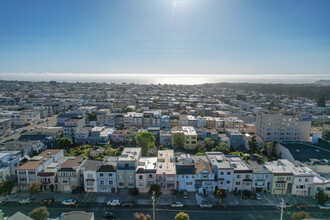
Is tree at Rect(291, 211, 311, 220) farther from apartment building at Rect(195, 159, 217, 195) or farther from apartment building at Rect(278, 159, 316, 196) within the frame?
apartment building at Rect(195, 159, 217, 195)

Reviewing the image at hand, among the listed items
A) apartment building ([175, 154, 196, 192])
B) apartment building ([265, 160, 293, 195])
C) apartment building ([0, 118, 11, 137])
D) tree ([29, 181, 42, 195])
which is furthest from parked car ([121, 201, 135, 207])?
apartment building ([0, 118, 11, 137])

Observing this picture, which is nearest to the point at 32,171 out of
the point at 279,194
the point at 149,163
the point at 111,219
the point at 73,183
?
the point at 73,183

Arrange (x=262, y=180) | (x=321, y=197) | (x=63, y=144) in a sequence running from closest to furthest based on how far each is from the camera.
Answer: (x=321, y=197), (x=262, y=180), (x=63, y=144)

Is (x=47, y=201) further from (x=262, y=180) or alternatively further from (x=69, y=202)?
(x=262, y=180)

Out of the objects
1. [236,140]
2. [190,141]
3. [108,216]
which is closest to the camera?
[108,216]

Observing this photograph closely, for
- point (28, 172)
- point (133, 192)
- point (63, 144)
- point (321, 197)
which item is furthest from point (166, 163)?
point (63, 144)

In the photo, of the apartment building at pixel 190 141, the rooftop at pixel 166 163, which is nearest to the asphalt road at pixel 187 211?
the rooftop at pixel 166 163

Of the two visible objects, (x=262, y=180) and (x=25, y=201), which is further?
(x=262, y=180)
